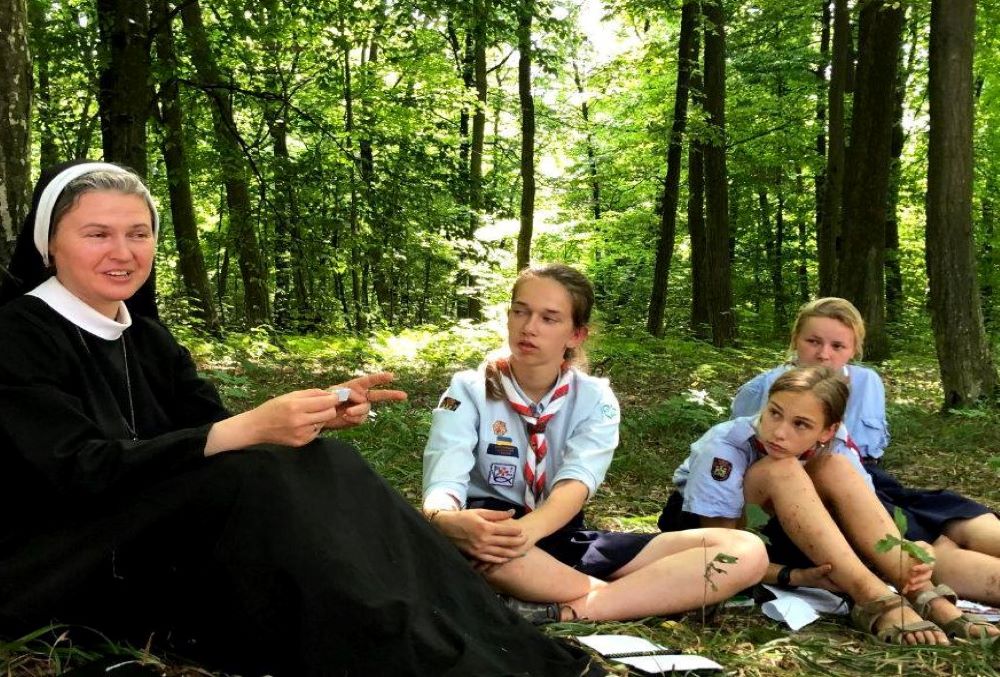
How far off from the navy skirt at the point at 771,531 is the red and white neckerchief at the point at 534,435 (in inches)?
25.1

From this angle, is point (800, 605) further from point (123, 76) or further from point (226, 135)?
point (226, 135)

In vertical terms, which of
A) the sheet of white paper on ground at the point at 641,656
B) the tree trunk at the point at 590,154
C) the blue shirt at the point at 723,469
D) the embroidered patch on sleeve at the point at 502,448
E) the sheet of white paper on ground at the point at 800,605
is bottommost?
the sheet of white paper on ground at the point at 800,605

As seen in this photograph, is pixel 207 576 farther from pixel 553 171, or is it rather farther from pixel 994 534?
pixel 553 171

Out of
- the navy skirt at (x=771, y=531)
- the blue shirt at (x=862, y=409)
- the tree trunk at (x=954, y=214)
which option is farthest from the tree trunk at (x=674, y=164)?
the navy skirt at (x=771, y=531)

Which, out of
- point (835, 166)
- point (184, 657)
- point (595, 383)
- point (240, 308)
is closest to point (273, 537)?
point (184, 657)

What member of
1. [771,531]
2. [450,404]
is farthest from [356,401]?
[771,531]

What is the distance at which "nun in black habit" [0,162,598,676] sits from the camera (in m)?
1.77

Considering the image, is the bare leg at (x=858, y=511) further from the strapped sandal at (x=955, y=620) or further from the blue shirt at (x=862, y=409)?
the blue shirt at (x=862, y=409)

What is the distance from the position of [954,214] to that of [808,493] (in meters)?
4.62

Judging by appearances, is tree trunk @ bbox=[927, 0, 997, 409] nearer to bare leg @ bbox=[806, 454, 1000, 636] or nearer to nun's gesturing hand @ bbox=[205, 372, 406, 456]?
bare leg @ bbox=[806, 454, 1000, 636]

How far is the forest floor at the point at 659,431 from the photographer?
7.70ft

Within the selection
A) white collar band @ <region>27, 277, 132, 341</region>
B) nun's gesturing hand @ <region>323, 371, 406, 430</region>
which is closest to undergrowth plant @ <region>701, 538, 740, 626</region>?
nun's gesturing hand @ <region>323, 371, 406, 430</region>

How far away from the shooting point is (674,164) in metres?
12.6

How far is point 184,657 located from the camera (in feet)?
6.35
